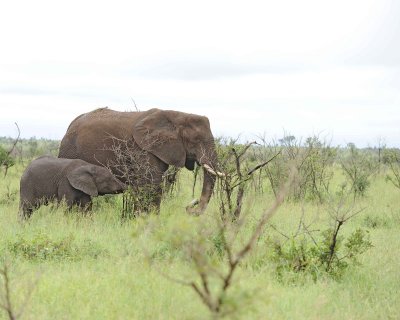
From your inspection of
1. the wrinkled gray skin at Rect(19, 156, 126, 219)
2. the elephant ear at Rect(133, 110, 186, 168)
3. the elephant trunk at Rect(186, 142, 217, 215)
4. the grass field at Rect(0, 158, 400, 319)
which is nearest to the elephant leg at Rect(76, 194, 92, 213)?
the wrinkled gray skin at Rect(19, 156, 126, 219)

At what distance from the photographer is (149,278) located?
208 inches

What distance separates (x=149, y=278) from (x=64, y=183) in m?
4.15

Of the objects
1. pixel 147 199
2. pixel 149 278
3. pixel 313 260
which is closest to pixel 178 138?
pixel 147 199

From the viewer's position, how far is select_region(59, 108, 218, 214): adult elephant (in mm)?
9523

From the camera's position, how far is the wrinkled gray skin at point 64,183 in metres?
8.92

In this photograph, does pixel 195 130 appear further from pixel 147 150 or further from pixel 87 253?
pixel 87 253

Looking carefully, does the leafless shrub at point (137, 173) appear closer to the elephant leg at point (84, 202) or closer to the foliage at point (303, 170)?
the elephant leg at point (84, 202)

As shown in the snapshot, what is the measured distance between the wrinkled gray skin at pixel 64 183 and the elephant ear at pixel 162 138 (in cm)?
104

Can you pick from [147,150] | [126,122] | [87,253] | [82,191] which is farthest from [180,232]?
[126,122]

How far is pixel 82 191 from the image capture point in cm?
890

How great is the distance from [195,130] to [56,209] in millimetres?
2727

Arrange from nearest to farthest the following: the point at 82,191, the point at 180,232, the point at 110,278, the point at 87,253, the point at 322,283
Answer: the point at 180,232 → the point at 110,278 → the point at 322,283 → the point at 87,253 → the point at 82,191

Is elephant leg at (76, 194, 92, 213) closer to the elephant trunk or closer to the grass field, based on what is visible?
the grass field

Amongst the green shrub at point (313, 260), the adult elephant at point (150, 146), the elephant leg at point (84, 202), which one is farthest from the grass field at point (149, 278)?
the adult elephant at point (150, 146)
